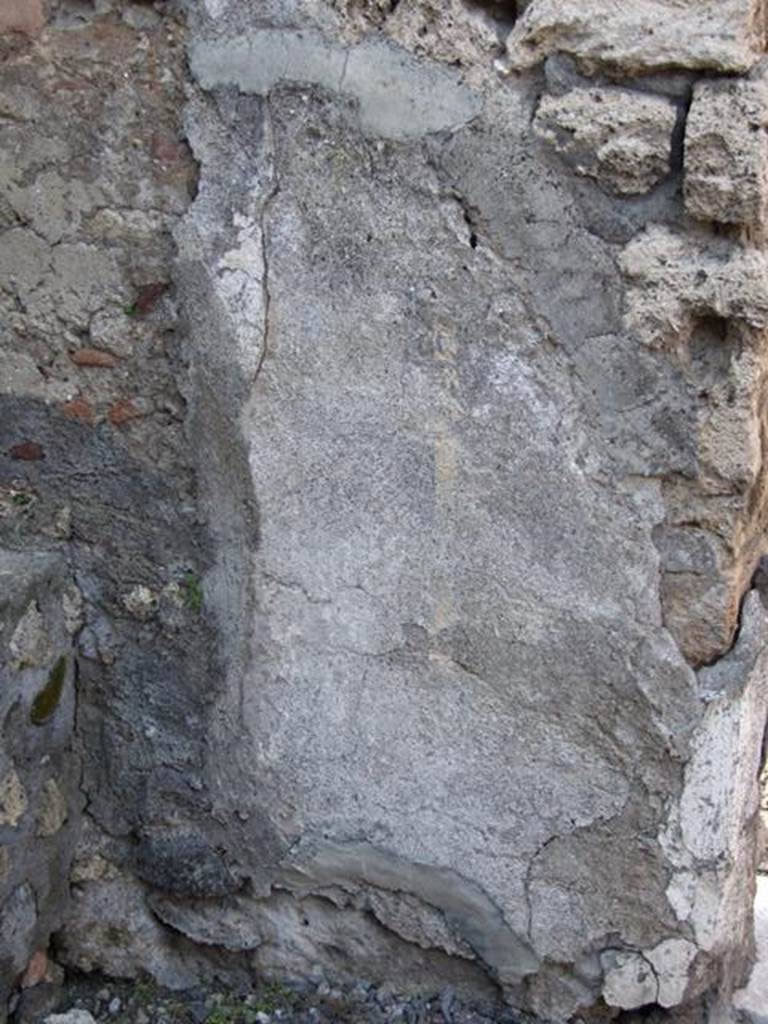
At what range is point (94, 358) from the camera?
7.38ft

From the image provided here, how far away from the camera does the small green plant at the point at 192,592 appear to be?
232 cm

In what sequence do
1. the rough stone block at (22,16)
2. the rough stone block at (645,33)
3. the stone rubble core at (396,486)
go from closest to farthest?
1. the rough stone block at (645,33)
2. the stone rubble core at (396,486)
3. the rough stone block at (22,16)

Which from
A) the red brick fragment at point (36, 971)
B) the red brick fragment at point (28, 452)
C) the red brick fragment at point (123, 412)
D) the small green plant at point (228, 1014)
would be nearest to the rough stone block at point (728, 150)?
the red brick fragment at point (123, 412)

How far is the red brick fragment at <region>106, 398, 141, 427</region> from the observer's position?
2.26 meters

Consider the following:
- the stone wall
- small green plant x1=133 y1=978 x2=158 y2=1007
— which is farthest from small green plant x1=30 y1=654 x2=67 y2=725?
small green plant x1=133 y1=978 x2=158 y2=1007

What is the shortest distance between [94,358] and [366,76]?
67cm

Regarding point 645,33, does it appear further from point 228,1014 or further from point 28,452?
point 228,1014

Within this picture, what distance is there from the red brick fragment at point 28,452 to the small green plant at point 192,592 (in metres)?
0.33

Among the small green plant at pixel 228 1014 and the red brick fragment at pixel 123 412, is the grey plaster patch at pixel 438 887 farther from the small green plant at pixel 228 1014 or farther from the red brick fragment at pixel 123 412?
the red brick fragment at pixel 123 412

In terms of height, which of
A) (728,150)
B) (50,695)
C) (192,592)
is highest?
(728,150)

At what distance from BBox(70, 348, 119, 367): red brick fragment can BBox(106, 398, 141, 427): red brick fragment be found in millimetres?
67

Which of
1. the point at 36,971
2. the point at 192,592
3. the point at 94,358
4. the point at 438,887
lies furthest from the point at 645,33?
the point at 36,971

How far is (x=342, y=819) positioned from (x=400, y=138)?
1.16 meters

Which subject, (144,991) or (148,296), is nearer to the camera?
(148,296)
